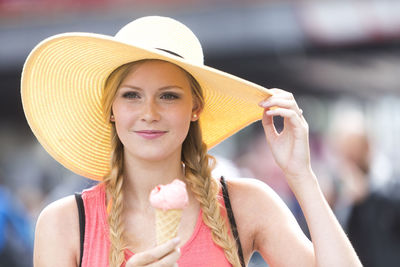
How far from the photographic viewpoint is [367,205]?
5.34m

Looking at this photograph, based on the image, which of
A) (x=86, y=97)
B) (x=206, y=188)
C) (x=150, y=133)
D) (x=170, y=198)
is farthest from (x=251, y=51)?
(x=170, y=198)

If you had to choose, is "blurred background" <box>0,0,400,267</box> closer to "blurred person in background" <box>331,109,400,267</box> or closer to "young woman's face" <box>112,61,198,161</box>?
"blurred person in background" <box>331,109,400,267</box>

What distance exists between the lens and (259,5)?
15352mm

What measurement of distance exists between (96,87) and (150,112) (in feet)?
1.47

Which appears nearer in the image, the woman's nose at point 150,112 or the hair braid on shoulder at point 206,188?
the woman's nose at point 150,112

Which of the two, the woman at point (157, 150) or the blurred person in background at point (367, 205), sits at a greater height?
the woman at point (157, 150)

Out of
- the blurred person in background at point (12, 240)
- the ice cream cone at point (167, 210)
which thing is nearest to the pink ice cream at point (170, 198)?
the ice cream cone at point (167, 210)

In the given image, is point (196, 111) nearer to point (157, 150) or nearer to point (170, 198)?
point (157, 150)

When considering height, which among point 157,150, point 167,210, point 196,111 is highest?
point 196,111

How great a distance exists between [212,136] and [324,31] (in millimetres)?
12269

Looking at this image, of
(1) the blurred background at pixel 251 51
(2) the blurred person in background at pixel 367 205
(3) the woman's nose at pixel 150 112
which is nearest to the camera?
(3) the woman's nose at pixel 150 112

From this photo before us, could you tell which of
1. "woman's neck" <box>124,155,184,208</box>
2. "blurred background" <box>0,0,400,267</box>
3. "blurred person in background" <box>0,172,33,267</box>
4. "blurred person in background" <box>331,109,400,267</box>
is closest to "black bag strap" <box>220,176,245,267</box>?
"woman's neck" <box>124,155,184,208</box>

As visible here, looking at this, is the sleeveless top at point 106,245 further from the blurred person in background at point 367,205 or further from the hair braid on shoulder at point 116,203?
the blurred person in background at point 367,205

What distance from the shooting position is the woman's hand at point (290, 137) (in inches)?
110
